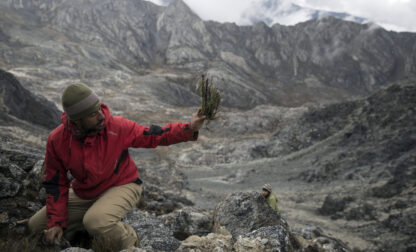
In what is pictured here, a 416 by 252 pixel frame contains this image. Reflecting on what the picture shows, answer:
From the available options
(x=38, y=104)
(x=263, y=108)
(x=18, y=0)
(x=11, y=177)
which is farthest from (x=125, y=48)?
(x=11, y=177)

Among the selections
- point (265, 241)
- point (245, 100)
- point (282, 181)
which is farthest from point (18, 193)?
point (245, 100)

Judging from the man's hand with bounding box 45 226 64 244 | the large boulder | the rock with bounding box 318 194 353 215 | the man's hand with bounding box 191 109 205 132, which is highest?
the man's hand with bounding box 191 109 205 132

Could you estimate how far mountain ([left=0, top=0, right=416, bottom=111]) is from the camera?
284 feet

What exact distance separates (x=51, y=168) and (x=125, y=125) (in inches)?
47.2

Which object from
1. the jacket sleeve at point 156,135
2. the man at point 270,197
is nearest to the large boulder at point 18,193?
the jacket sleeve at point 156,135

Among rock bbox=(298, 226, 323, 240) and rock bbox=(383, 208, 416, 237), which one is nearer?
rock bbox=(298, 226, 323, 240)

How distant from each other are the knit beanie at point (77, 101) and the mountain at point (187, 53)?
69673mm

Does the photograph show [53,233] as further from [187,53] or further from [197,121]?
[187,53]

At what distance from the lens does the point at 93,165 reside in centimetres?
369

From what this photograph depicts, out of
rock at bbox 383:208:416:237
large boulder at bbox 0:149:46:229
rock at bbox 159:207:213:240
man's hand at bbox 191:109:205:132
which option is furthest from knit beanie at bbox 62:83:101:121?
rock at bbox 383:208:416:237

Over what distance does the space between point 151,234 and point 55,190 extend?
7.22 ft

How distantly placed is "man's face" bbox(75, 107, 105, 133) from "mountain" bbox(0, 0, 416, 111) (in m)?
69.5

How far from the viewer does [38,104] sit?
3400cm

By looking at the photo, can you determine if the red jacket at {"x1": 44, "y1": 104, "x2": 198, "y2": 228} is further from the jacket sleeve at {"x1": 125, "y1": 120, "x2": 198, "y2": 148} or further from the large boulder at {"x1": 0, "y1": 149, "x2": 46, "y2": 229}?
the large boulder at {"x1": 0, "y1": 149, "x2": 46, "y2": 229}
